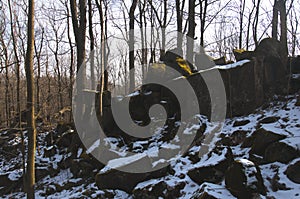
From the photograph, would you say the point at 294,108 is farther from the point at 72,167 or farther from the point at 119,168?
the point at 72,167

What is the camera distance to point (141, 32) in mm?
20031

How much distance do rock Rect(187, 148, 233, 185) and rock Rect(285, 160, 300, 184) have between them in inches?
53.7

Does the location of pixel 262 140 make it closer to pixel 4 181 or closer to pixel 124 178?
pixel 124 178

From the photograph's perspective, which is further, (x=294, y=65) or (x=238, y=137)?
(x=294, y=65)

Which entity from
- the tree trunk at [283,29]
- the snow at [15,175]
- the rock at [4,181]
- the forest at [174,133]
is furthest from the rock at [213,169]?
the rock at [4,181]

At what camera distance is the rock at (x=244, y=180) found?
542 cm

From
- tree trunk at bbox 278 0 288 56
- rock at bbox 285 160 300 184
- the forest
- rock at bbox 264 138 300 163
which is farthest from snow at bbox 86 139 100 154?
tree trunk at bbox 278 0 288 56

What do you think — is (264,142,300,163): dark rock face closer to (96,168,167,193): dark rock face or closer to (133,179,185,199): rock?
(133,179,185,199): rock

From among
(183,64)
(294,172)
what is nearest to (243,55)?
(183,64)

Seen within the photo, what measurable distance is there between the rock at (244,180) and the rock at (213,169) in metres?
0.90

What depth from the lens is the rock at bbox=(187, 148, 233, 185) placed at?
22.0 feet

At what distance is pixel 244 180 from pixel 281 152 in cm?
177

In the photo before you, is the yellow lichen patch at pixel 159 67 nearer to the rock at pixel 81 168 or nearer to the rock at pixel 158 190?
the rock at pixel 81 168

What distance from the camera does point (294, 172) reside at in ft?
19.6
